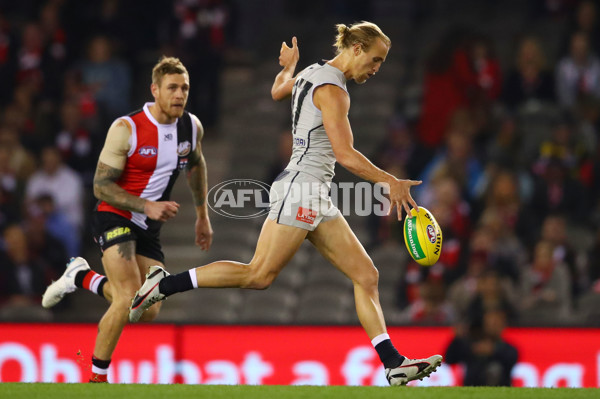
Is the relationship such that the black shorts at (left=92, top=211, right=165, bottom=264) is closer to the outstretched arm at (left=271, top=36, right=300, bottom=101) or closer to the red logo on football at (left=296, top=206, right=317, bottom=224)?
the outstretched arm at (left=271, top=36, right=300, bottom=101)

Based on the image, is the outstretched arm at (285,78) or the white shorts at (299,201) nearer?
the white shorts at (299,201)

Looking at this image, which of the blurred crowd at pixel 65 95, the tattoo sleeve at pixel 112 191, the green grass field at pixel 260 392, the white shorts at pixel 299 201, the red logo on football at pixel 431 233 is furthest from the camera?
the blurred crowd at pixel 65 95

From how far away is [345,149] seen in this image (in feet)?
21.9

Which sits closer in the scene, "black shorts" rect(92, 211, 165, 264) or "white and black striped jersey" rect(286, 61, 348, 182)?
"white and black striped jersey" rect(286, 61, 348, 182)

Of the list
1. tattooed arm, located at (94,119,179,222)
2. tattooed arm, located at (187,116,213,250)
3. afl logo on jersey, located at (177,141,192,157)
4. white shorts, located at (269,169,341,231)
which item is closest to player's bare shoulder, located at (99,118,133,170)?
tattooed arm, located at (94,119,179,222)

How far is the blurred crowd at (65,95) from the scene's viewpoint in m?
12.6

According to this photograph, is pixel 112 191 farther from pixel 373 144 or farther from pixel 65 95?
pixel 373 144

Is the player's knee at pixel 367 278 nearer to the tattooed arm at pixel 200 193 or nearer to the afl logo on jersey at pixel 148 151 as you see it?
the tattooed arm at pixel 200 193

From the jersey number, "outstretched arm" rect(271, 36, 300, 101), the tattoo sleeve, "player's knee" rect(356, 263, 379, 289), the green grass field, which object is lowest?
the green grass field

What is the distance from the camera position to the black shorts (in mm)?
7691

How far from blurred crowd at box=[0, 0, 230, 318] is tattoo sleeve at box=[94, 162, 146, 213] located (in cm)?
485

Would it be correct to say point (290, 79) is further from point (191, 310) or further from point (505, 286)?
point (191, 310)

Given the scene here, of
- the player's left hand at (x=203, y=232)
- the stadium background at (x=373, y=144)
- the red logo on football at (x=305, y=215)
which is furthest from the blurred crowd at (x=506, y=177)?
the red logo on football at (x=305, y=215)

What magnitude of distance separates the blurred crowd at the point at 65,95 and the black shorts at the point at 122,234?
15.0 ft
